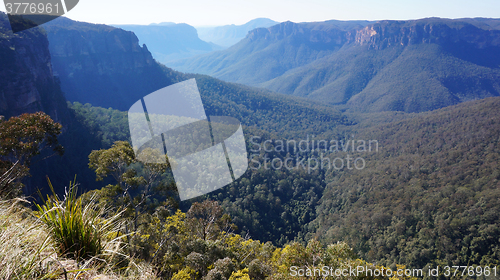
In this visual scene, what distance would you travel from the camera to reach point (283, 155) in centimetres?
5956

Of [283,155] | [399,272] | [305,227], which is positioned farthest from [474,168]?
[399,272]

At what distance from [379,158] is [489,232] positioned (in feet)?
110

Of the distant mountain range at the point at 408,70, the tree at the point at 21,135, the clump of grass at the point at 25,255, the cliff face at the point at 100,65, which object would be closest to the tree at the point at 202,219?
the tree at the point at 21,135

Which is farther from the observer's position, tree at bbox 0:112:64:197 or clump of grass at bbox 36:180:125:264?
tree at bbox 0:112:64:197

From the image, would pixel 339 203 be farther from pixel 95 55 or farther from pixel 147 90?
pixel 95 55

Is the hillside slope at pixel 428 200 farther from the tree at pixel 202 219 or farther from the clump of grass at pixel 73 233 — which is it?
the clump of grass at pixel 73 233

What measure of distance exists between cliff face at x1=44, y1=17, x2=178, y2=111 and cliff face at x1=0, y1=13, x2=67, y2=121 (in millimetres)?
24923

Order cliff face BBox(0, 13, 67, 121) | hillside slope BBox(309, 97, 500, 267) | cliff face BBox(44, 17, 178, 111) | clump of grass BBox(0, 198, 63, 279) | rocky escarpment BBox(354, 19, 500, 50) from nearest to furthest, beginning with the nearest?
clump of grass BBox(0, 198, 63, 279), hillside slope BBox(309, 97, 500, 267), cliff face BBox(0, 13, 67, 121), cliff face BBox(44, 17, 178, 111), rocky escarpment BBox(354, 19, 500, 50)

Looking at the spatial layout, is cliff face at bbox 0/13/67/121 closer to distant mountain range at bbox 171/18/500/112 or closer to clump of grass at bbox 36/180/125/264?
clump of grass at bbox 36/180/125/264

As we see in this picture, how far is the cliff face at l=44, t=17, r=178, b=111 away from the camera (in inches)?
2584

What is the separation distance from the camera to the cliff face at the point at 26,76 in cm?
2847

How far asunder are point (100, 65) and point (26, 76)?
1863 inches

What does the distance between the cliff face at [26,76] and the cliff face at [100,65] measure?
2492 centimetres

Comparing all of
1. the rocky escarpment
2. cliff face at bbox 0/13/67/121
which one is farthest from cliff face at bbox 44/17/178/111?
the rocky escarpment
